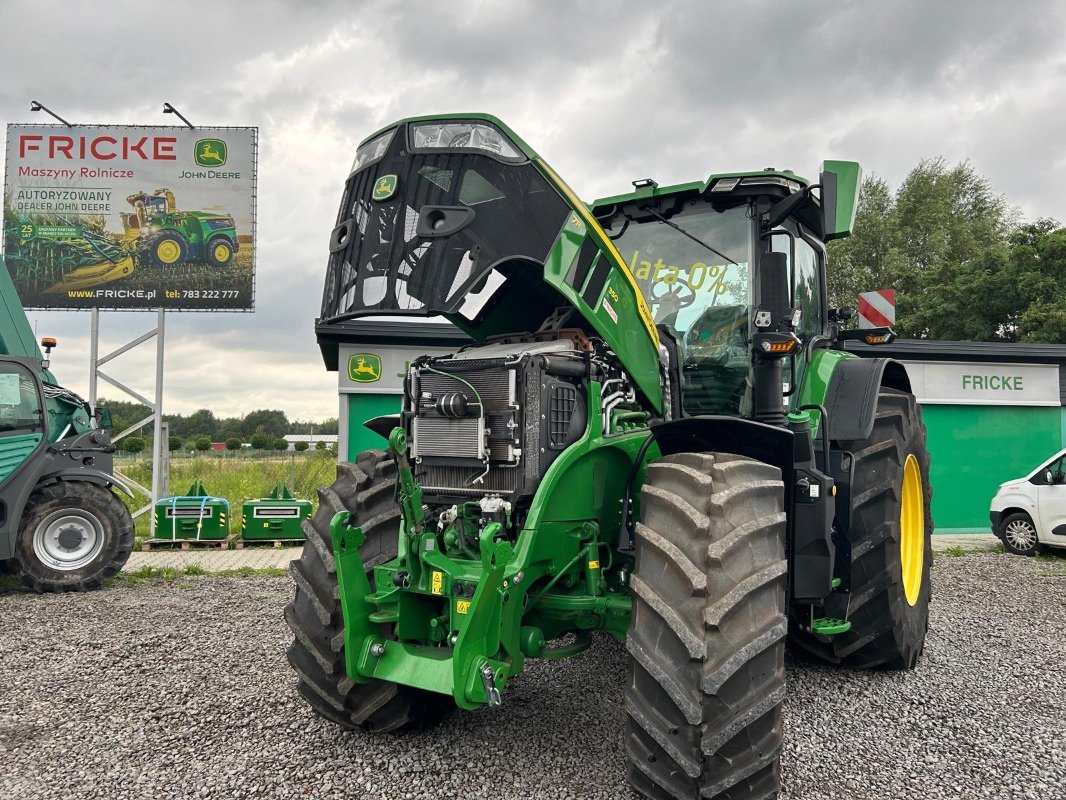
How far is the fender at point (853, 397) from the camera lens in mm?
4824

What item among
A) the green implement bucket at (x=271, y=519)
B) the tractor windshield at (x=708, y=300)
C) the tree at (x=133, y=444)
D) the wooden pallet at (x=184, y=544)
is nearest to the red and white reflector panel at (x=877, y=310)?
the tractor windshield at (x=708, y=300)

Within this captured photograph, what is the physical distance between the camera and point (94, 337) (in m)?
12.9

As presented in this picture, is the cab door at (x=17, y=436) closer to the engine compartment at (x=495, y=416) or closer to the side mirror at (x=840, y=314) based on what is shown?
the engine compartment at (x=495, y=416)

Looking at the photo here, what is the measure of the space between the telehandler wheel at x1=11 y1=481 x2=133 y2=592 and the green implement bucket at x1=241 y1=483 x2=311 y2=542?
8.83ft

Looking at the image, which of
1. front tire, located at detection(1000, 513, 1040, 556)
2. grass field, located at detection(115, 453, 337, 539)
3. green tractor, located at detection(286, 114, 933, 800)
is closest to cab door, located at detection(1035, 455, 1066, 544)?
front tire, located at detection(1000, 513, 1040, 556)

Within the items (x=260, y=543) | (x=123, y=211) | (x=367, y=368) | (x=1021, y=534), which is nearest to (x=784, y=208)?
(x=367, y=368)

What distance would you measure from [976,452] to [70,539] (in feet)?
44.7

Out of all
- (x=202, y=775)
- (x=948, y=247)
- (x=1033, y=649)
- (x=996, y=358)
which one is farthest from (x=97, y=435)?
(x=948, y=247)

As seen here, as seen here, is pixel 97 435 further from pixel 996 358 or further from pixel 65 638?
pixel 996 358

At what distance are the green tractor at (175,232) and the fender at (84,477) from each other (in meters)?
5.38

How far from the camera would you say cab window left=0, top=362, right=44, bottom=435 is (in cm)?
884

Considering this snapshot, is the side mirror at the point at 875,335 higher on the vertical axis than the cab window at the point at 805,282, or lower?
lower

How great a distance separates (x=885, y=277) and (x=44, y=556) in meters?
28.6

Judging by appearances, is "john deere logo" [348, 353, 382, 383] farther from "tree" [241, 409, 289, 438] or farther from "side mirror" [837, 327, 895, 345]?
"tree" [241, 409, 289, 438]
